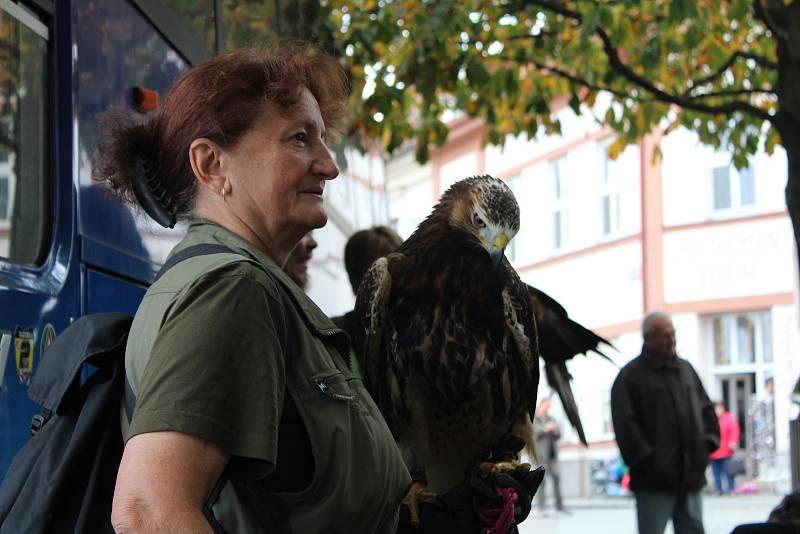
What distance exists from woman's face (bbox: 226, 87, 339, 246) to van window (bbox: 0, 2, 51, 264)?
1.44m

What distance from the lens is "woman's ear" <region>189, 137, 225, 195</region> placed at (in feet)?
6.66

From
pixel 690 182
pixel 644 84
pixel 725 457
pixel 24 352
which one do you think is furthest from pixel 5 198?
pixel 690 182

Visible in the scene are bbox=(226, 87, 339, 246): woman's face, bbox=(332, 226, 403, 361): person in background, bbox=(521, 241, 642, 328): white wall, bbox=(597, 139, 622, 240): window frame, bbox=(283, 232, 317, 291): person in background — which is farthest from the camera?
bbox=(597, 139, 622, 240): window frame

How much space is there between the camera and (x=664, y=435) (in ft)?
26.1

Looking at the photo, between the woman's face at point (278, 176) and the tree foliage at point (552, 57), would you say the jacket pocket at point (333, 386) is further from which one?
the tree foliage at point (552, 57)

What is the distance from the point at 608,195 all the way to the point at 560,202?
8.52ft

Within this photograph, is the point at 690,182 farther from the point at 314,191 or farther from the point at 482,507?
the point at 314,191

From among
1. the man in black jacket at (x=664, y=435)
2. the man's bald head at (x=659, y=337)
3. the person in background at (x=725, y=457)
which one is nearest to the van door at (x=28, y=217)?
the man in black jacket at (x=664, y=435)

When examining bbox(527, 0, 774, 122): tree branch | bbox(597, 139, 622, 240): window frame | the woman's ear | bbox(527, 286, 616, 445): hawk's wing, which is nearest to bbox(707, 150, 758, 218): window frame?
bbox(597, 139, 622, 240): window frame

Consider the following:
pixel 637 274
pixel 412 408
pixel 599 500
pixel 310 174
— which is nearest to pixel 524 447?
pixel 412 408

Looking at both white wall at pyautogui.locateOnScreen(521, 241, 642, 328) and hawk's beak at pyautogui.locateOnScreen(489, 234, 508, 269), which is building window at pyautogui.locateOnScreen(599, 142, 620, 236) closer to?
white wall at pyautogui.locateOnScreen(521, 241, 642, 328)

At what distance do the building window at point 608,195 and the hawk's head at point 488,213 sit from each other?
89.5 ft

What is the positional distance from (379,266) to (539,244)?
30811mm

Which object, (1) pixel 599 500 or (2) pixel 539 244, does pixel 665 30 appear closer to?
(1) pixel 599 500
